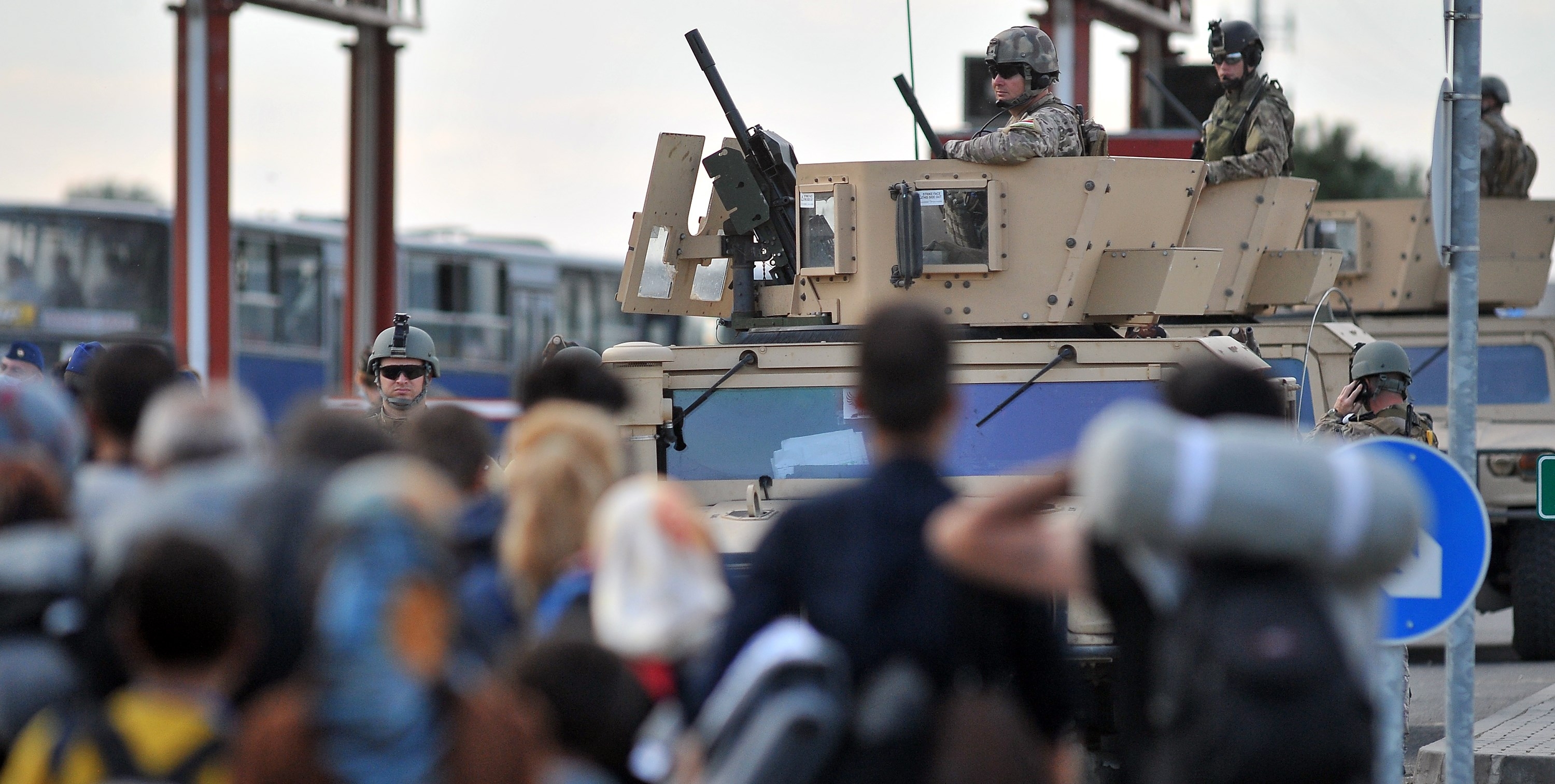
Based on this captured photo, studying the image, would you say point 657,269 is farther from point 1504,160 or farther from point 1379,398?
point 1504,160

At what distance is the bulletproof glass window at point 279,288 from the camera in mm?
20453

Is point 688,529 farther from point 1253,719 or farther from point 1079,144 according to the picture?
point 1079,144

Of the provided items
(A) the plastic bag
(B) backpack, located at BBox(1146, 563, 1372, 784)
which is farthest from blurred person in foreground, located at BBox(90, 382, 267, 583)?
(B) backpack, located at BBox(1146, 563, 1372, 784)

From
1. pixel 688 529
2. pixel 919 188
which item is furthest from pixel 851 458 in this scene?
pixel 688 529

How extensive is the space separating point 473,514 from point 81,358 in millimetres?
4940

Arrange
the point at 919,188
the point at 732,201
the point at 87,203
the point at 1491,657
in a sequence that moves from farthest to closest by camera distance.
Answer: the point at 87,203 → the point at 1491,657 → the point at 732,201 → the point at 919,188

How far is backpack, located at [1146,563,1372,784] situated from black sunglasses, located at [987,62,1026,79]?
5.60m

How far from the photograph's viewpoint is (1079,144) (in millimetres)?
8367

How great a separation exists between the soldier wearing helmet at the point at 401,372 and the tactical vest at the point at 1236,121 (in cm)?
445

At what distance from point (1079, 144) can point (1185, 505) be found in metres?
5.60

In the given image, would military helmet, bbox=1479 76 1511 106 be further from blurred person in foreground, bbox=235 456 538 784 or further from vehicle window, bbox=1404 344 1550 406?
blurred person in foreground, bbox=235 456 538 784

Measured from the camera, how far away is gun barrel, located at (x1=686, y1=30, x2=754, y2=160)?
8.91 metres

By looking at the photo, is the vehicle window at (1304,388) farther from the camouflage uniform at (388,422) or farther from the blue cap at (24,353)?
the blue cap at (24,353)

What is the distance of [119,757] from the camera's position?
3.05 meters
